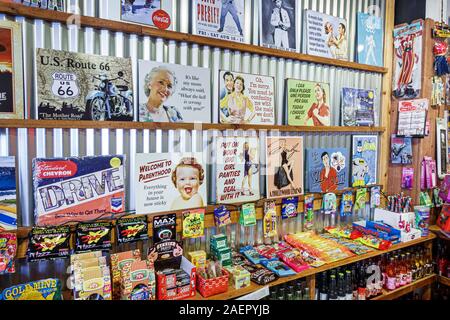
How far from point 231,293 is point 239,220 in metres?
0.56

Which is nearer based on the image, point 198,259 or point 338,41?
point 198,259

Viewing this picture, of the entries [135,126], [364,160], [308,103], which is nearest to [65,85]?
[135,126]

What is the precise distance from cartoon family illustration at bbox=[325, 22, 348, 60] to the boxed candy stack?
245 centimetres

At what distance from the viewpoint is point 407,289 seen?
2877mm

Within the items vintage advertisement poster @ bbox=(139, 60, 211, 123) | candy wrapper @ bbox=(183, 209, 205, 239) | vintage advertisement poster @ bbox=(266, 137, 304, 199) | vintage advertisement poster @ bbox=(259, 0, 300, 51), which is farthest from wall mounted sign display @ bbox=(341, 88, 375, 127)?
candy wrapper @ bbox=(183, 209, 205, 239)

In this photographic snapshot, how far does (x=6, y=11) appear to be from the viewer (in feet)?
5.41

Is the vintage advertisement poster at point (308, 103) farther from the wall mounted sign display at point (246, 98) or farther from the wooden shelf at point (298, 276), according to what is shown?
the wooden shelf at point (298, 276)

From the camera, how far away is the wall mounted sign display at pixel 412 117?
9.87 feet

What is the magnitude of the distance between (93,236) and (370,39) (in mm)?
2901

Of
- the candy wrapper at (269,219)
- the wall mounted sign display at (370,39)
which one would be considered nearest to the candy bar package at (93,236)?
the candy wrapper at (269,219)

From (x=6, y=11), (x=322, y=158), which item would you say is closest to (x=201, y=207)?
(x=322, y=158)

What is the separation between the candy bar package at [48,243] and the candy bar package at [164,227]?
50cm

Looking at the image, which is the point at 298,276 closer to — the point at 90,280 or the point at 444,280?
the point at 90,280

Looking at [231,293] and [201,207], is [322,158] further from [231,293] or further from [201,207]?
[231,293]
